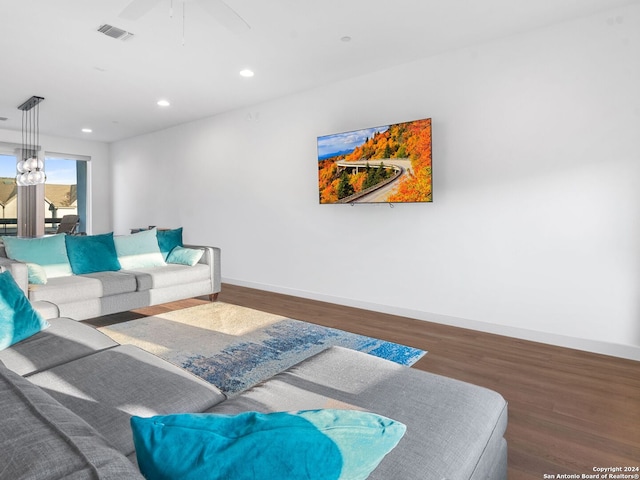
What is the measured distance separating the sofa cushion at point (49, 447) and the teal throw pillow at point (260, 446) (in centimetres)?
5

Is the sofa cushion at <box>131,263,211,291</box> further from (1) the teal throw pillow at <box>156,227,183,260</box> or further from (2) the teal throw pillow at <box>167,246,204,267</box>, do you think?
(1) the teal throw pillow at <box>156,227,183,260</box>

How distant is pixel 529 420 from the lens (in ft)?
6.82

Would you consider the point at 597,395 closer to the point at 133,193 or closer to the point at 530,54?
the point at 530,54

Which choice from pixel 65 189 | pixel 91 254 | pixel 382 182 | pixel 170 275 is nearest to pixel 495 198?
pixel 382 182

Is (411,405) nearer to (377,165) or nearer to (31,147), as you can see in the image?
(377,165)

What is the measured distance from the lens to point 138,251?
4.39m

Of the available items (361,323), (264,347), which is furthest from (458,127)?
(264,347)

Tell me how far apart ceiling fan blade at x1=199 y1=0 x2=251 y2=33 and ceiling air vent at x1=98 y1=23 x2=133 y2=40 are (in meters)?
1.26

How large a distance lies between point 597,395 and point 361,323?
1971mm

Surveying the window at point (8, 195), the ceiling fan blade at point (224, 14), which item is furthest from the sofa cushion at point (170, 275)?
the window at point (8, 195)

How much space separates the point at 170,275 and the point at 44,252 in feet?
3.81

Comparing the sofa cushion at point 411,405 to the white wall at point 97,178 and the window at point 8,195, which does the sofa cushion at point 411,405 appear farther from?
the window at point 8,195

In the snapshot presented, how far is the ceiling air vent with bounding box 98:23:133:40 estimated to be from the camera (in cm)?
320

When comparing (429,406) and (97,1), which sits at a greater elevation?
(97,1)
